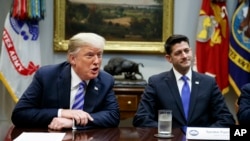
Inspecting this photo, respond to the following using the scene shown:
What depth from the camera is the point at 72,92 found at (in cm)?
252

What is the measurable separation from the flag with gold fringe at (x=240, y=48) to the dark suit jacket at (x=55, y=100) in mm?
2148

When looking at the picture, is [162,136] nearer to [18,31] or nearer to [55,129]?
[55,129]

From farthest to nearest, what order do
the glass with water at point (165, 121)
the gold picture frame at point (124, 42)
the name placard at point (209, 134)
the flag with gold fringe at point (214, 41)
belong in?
the gold picture frame at point (124, 42), the flag with gold fringe at point (214, 41), the glass with water at point (165, 121), the name placard at point (209, 134)

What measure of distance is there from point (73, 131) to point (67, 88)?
38 centimetres

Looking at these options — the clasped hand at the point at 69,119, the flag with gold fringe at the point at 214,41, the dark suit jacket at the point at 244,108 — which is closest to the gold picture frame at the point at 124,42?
the flag with gold fringe at the point at 214,41

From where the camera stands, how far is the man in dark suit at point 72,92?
238 cm

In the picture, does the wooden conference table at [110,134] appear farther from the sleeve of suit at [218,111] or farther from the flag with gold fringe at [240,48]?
the flag with gold fringe at [240,48]

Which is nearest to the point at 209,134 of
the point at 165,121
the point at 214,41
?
the point at 165,121

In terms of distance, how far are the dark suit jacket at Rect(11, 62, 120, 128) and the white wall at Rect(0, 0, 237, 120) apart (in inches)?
77.1

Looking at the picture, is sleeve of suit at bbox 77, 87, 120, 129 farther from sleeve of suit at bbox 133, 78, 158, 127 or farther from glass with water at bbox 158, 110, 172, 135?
glass with water at bbox 158, 110, 172, 135

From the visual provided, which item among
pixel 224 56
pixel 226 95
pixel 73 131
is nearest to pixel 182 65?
pixel 73 131

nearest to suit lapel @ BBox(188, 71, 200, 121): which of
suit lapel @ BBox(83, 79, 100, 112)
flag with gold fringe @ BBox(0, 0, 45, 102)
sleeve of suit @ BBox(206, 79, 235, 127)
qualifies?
sleeve of suit @ BBox(206, 79, 235, 127)

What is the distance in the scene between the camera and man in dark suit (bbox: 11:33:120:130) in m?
2.38

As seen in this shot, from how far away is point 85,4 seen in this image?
4508 mm
